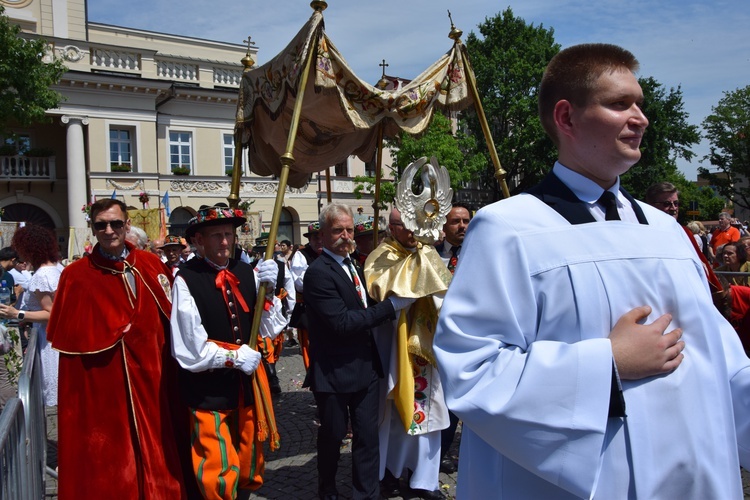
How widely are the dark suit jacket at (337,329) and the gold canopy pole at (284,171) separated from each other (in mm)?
341

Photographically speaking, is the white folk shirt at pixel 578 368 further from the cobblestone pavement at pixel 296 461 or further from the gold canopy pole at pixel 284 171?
the cobblestone pavement at pixel 296 461

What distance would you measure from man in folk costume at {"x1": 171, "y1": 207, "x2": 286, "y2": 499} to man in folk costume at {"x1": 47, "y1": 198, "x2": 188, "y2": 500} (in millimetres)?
286

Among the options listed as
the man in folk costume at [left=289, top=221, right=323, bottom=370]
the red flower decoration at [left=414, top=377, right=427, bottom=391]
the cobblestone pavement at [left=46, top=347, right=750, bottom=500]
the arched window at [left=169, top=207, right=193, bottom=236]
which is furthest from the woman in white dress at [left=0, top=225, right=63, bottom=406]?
the arched window at [left=169, top=207, right=193, bottom=236]

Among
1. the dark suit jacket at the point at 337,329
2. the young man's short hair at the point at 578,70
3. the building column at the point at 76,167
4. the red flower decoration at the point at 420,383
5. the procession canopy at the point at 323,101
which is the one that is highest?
the building column at the point at 76,167

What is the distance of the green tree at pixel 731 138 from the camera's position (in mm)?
38344

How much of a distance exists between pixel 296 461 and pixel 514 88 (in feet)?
102

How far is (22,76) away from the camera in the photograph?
54.5ft

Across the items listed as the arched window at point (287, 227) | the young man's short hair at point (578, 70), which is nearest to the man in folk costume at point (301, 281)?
the young man's short hair at point (578, 70)

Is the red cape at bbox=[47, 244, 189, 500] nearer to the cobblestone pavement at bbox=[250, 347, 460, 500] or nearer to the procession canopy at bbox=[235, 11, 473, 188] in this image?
Result: the cobblestone pavement at bbox=[250, 347, 460, 500]

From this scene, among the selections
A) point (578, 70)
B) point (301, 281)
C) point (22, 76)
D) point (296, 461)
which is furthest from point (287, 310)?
point (22, 76)

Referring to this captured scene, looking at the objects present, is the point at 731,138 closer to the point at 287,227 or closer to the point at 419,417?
the point at 287,227

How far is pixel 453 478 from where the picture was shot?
15.3 feet

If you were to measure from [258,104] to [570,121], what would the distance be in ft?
14.4

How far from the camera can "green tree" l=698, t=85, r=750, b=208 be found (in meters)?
38.3
